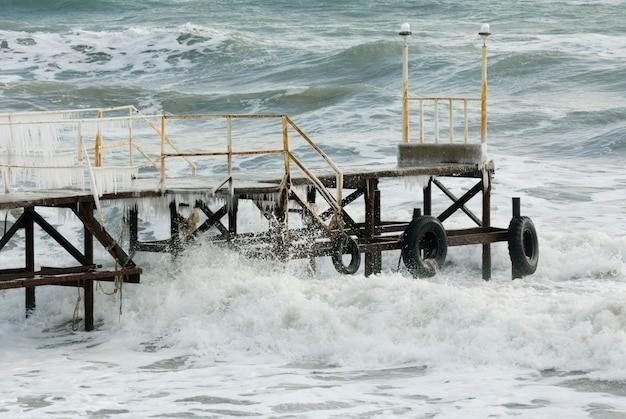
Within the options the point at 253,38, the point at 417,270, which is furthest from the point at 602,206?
the point at 253,38

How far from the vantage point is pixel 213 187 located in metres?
16.1

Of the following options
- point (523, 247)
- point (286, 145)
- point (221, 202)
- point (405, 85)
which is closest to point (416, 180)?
point (405, 85)

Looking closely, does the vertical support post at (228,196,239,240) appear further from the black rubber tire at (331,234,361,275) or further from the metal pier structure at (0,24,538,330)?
the black rubber tire at (331,234,361,275)

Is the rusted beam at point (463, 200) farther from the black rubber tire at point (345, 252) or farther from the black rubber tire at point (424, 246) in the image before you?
the black rubber tire at point (345, 252)

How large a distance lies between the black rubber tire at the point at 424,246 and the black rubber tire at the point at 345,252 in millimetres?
806

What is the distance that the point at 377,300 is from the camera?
1510 cm

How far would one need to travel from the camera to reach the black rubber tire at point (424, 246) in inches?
687

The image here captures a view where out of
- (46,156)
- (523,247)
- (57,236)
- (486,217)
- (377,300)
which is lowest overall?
(377,300)

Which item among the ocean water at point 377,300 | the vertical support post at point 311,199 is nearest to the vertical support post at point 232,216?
the ocean water at point 377,300

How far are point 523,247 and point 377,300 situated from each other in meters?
4.38

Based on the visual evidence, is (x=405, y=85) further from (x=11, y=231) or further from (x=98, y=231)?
(x=11, y=231)

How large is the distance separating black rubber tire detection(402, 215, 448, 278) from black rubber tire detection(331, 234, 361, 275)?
81 cm

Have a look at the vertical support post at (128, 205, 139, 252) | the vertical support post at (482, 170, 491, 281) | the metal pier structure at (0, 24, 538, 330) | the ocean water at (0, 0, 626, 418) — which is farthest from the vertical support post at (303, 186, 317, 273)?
the vertical support post at (482, 170, 491, 281)

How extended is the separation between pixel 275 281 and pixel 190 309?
1.03m
